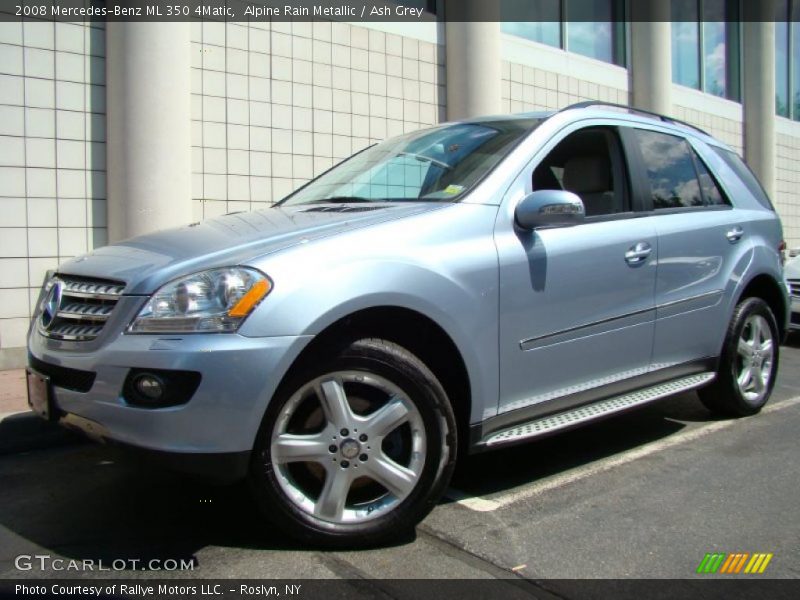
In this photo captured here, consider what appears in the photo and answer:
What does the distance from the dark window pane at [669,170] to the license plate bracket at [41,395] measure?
3164mm

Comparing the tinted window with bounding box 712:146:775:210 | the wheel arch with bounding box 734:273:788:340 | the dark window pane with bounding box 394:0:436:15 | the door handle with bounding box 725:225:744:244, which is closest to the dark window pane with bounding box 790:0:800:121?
the dark window pane with bounding box 394:0:436:15

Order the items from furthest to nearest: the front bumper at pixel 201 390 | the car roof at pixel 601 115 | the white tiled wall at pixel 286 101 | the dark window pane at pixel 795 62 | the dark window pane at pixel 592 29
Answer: the dark window pane at pixel 795 62 → the dark window pane at pixel 592 29 → the white tiled wall at pixel 286 101 → the car roof at pixel 601 115 → the front bumper at pixel 201 390

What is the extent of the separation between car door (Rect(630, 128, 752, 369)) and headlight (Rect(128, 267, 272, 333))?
2.32 meters

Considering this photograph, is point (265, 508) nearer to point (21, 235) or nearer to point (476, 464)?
point (476, 464)

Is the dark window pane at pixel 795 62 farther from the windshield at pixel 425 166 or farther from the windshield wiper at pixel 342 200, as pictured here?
the windshield wiper at pixel 342 200

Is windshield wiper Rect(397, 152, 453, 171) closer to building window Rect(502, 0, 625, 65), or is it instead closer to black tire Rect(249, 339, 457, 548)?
black tire Rect(249, 339, 457, 548)

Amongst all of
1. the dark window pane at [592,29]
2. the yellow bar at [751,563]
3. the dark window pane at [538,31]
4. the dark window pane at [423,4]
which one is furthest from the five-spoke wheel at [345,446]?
the dark window pane at [592,29]

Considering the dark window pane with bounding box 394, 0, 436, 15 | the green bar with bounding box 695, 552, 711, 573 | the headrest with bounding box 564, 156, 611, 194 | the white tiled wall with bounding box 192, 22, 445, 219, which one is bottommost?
the green bar with bounding box 695, 552, 711, 573

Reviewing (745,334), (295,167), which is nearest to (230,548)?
(745,334)

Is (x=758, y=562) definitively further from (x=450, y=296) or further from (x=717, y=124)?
(x=717, y=124)

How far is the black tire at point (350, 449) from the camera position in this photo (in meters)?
2.58

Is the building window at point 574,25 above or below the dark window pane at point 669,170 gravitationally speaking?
above

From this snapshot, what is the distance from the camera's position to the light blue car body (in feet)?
8.05

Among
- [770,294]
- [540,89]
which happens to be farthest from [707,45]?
[770,294]
